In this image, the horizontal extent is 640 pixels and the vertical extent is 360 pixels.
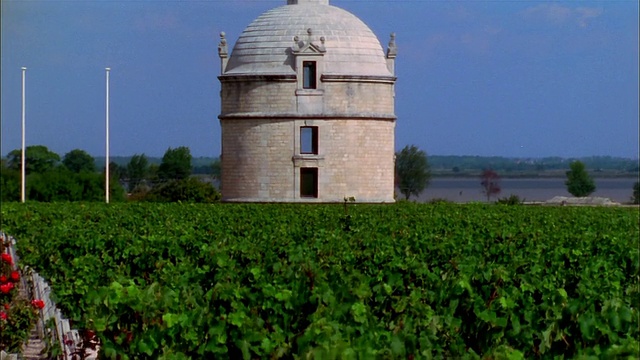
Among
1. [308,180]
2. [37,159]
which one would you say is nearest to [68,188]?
[308,180]

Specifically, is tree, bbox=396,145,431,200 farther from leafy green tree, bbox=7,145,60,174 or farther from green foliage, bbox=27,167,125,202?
green foliage, bbox=27,167,125,202

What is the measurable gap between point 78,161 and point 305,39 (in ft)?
214

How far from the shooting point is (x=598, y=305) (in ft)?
36.5

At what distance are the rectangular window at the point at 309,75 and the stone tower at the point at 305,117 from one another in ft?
0.11

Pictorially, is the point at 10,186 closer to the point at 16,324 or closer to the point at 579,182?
the point at 16,324

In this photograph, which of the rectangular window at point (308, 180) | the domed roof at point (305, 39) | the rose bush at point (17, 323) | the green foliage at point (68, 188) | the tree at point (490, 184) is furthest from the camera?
the tree at point (490, 184)

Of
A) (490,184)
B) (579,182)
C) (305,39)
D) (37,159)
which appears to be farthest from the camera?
(490,184)

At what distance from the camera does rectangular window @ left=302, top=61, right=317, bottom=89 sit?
1793 inches

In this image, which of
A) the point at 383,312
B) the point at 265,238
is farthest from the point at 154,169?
the point at 383,312

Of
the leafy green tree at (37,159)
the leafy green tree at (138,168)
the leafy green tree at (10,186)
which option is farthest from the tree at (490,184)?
the leafy green tree at (10,186)

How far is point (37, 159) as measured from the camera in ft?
276

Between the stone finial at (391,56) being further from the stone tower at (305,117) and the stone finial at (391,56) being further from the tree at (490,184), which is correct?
the tree at (490,184)

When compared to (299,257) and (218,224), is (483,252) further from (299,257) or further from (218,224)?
(218,224)

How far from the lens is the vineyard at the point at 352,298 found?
9555 mm
